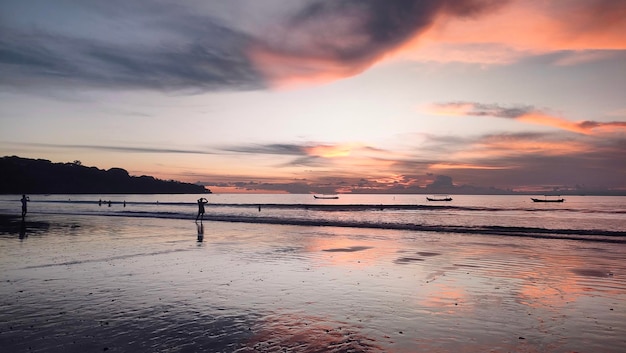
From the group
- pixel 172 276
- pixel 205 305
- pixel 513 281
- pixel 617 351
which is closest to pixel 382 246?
pixel 513 281

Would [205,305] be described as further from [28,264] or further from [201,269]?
[28,264]

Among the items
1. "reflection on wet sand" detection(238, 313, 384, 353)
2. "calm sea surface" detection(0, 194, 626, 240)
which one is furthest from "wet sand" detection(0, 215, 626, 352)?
"calm sea surface" detection(0, 194, 626, 240)

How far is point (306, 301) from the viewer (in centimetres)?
1227

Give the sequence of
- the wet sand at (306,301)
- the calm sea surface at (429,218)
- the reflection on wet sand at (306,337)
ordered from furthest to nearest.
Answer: the calm sea surface at (429,218) → the wet sand at (306,301) → the reflection on wet sand at (306,337)

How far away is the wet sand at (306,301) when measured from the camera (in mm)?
8836

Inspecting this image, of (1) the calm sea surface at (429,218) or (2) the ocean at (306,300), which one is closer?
(2) the ocean at (306,300)

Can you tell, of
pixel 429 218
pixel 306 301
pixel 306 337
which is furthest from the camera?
pixel 429 218

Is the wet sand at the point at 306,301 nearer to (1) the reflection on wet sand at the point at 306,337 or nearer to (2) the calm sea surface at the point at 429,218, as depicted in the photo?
(1) the reflection on wet sand at the point at 306,337

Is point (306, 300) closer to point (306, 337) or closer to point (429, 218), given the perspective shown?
point (306, 337)

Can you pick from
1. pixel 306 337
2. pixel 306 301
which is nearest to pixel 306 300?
pixel 306 301

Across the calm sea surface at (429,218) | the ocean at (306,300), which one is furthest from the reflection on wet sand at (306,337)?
the calm sea surface at (429,218)

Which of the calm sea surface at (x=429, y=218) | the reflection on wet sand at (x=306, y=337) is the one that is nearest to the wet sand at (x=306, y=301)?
the reflection on wet sand at (x=306, y=337)

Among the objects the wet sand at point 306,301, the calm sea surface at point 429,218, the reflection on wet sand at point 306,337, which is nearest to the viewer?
the reflection on wet sand at point 306,337

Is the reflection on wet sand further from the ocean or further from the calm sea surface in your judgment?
the calm sea surface
